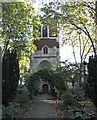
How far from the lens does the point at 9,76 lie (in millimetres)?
5531

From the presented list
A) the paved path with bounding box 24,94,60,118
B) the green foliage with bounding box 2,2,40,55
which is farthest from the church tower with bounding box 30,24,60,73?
the paved path with bounding box 24,94,60,118

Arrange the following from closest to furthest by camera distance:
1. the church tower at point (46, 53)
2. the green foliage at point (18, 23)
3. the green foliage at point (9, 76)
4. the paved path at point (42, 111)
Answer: the paved path at point (42, 111), the green foliage at point (9, 76), the green foliage at point (18, 23), the church tower at point (46, 53)

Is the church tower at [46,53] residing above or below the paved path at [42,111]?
above

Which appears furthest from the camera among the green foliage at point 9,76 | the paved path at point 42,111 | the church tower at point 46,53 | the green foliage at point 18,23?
the church tower at point 46,53

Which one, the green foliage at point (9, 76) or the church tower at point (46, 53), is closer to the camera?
the green foliage at point (9, 76)

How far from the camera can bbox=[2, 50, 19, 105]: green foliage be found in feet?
17.5

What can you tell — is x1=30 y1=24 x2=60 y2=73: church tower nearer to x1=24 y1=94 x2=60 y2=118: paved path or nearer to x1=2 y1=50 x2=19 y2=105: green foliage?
x1=24 y1=94 x2=60 y2=118: paved path

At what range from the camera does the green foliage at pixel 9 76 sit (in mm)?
5328

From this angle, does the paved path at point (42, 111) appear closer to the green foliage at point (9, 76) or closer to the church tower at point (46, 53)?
the green foliage at point (9, 76)

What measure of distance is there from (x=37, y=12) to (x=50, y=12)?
0.95 m

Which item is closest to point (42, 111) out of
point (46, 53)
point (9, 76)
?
point (9, 76)

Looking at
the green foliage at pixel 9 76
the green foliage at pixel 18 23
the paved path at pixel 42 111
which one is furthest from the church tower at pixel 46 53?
the green foliage at pixel 9 76

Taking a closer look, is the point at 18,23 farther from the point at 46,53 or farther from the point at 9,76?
the point at 46,53

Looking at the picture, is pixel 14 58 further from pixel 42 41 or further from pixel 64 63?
pixel 42 41
